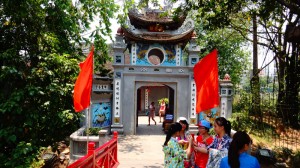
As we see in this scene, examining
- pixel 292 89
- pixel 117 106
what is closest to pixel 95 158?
pixel 117 106

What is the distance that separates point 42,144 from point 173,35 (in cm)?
778

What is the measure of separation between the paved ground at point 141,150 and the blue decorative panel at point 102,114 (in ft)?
3.17

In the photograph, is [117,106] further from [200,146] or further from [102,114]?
[200,146]

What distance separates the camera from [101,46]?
37.1 ft

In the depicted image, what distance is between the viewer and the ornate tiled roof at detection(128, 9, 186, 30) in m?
12.7

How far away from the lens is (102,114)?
11.7 meters

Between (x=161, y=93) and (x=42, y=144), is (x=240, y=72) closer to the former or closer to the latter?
(x=161, y=93)

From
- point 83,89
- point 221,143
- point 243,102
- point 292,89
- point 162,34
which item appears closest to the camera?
point 221,143

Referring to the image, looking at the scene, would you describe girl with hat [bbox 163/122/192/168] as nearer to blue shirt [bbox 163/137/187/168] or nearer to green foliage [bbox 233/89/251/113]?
blue shirt [bbox 163/137/187/168]

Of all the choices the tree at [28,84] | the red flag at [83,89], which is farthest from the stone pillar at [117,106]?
the red flag at [83,89]

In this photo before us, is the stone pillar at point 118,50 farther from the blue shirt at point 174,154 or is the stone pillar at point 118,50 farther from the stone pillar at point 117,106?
the blue shirt at point 174,154

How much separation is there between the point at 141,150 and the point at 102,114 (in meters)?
3.26

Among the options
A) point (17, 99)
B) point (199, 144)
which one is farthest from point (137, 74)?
point (199, 144)

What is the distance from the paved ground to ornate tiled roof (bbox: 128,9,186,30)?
519 cm
